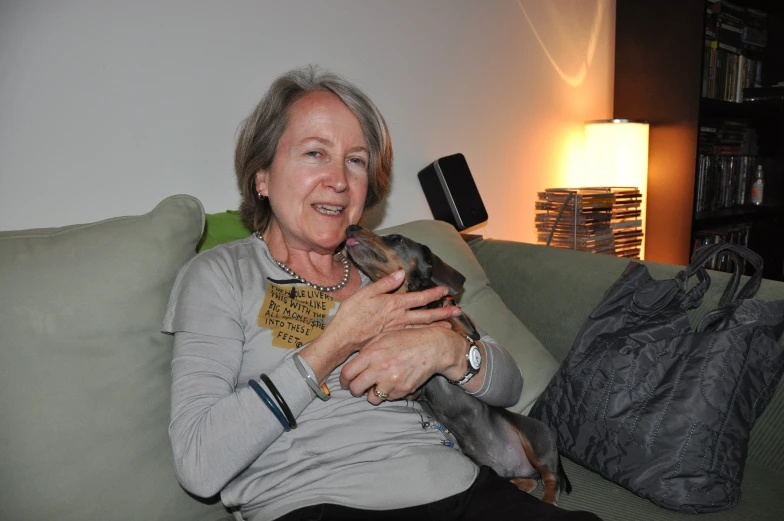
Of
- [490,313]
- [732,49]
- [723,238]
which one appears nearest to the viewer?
[490,313]

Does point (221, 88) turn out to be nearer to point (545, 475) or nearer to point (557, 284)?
point (557, 284)

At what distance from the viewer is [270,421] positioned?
1084 mm

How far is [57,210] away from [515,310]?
1433 millimetres

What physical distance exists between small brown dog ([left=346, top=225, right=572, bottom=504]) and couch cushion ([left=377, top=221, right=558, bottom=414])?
17cm

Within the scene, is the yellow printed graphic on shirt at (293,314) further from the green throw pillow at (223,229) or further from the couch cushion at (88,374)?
the green throw pillow at (223,229)

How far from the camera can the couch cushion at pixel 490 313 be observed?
1714 mm

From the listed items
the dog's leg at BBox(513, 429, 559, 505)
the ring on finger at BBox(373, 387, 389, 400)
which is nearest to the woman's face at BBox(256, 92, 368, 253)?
the ring on finger at BBox(373, 387, 389, 400)

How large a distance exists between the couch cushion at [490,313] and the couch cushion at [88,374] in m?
0.81

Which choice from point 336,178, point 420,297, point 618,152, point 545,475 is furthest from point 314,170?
point 618,152

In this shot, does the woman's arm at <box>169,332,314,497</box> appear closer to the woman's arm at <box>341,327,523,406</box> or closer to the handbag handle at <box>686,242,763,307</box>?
the woman's arm at <box>341,327,523,406</box>

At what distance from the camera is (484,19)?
2801 mm

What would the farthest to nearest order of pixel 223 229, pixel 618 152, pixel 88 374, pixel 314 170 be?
pixel 618 152, pixel 223 229, pixel 314 170, pixel 88 374

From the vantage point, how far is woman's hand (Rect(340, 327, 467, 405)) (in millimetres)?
1230

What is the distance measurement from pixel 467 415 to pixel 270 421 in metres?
0.58
